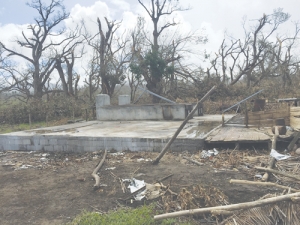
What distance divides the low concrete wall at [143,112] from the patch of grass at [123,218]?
8.34 meters

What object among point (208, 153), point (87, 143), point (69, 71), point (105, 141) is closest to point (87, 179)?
point (105, 141)

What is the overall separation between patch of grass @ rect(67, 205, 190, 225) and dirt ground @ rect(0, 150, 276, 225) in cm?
23

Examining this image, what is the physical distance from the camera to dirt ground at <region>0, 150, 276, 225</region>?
4.19 meters

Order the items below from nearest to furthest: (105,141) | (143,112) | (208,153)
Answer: (208,153) → (105,141) → (143,112)

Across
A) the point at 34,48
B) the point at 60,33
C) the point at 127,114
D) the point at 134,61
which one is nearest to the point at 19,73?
the point at 34,48

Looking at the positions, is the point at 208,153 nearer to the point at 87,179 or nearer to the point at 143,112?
the point at 87,179

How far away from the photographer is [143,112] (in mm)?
12750

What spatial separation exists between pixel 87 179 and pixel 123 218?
2.06m

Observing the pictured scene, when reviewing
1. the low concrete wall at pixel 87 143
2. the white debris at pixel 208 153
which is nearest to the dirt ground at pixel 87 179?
the white debris at pixel 208 153

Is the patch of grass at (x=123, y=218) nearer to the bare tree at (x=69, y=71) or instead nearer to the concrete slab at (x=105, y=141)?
the concrete slab at (x=105, y=141)

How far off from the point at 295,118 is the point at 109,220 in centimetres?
595

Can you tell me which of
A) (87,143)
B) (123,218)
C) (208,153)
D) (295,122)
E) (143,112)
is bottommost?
(123,218)

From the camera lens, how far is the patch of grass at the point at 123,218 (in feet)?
11.9

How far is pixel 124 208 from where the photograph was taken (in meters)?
4.09
